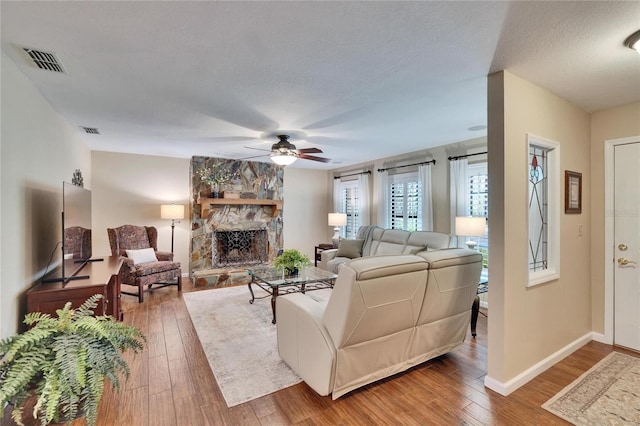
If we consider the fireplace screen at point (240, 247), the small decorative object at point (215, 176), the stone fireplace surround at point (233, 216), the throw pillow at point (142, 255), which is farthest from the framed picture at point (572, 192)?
the throw pillow at point (142, 255)

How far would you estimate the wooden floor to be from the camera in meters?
2.02

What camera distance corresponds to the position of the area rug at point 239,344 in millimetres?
2414

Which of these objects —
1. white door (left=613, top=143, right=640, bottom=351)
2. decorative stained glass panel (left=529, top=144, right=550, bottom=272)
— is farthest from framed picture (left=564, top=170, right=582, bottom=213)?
white door (left=613, top=143, right=640, bottom=351)

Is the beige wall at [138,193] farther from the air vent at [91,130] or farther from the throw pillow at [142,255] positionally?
the air vent at [91,130]

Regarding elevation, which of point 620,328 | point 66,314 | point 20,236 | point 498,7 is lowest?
point 620,328

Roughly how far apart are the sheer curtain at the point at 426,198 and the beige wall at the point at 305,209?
324cm

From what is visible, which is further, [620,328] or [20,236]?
[620,328]

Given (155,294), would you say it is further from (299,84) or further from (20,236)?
(299,84)

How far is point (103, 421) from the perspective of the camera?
2.00 m

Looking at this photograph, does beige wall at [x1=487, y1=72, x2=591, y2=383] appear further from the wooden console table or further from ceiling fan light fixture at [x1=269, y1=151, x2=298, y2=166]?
the wooden console table

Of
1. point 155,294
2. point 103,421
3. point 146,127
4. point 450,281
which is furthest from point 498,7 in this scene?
point 155,294

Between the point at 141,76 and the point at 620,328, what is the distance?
525 cm

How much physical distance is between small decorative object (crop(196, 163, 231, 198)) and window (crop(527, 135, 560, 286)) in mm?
5322

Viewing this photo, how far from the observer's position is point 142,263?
4.82m
